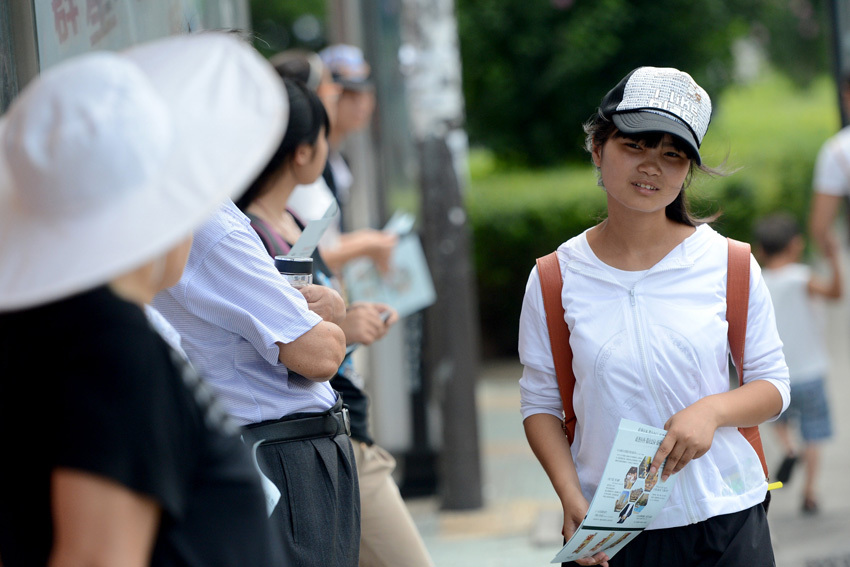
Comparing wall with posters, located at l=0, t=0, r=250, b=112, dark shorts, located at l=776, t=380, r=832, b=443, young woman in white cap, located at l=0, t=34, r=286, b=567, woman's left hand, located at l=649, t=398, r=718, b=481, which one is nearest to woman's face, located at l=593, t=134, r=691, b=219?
woman's left hand, located at l=649, t=398, r=718, b=481

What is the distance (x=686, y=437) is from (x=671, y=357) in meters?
0.19

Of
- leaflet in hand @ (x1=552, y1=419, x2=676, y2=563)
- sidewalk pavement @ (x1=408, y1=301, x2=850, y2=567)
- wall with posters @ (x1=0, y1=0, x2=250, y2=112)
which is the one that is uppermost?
wall with posters @ (x1=0, y1=0, x2=250, y2=112)

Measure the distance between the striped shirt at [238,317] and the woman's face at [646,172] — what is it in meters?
0.75

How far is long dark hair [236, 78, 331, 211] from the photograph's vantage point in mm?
2754

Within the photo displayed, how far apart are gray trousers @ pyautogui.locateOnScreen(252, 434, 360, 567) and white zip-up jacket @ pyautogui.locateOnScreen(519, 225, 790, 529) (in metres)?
0.58

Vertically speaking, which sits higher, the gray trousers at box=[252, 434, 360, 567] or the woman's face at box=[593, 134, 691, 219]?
the woman's face at box=[593, 134, 691, 219]

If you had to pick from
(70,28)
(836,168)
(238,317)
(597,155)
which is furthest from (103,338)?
(836,168)

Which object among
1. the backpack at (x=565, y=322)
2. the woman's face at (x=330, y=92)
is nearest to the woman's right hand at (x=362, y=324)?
the backpack at (x=565, y=322)

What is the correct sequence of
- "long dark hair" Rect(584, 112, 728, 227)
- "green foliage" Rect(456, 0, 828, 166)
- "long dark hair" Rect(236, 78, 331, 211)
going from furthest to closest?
"green foliage" Rect(456, 0, 828, 166), "long dark hair" Rect(236, 78, 331, 211), "long dark hair" Rect(584, 112, 728, 227)

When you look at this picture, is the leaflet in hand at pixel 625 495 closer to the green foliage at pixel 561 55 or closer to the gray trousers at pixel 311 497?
the gray trousers at pixel 311 497

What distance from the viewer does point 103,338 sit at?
4.48 ft

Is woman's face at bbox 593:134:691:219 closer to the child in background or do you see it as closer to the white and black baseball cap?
the white and black baseball cap

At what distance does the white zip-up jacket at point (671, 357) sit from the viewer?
2281 millimetres

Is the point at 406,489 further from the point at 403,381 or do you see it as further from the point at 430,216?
the point at 430,216
